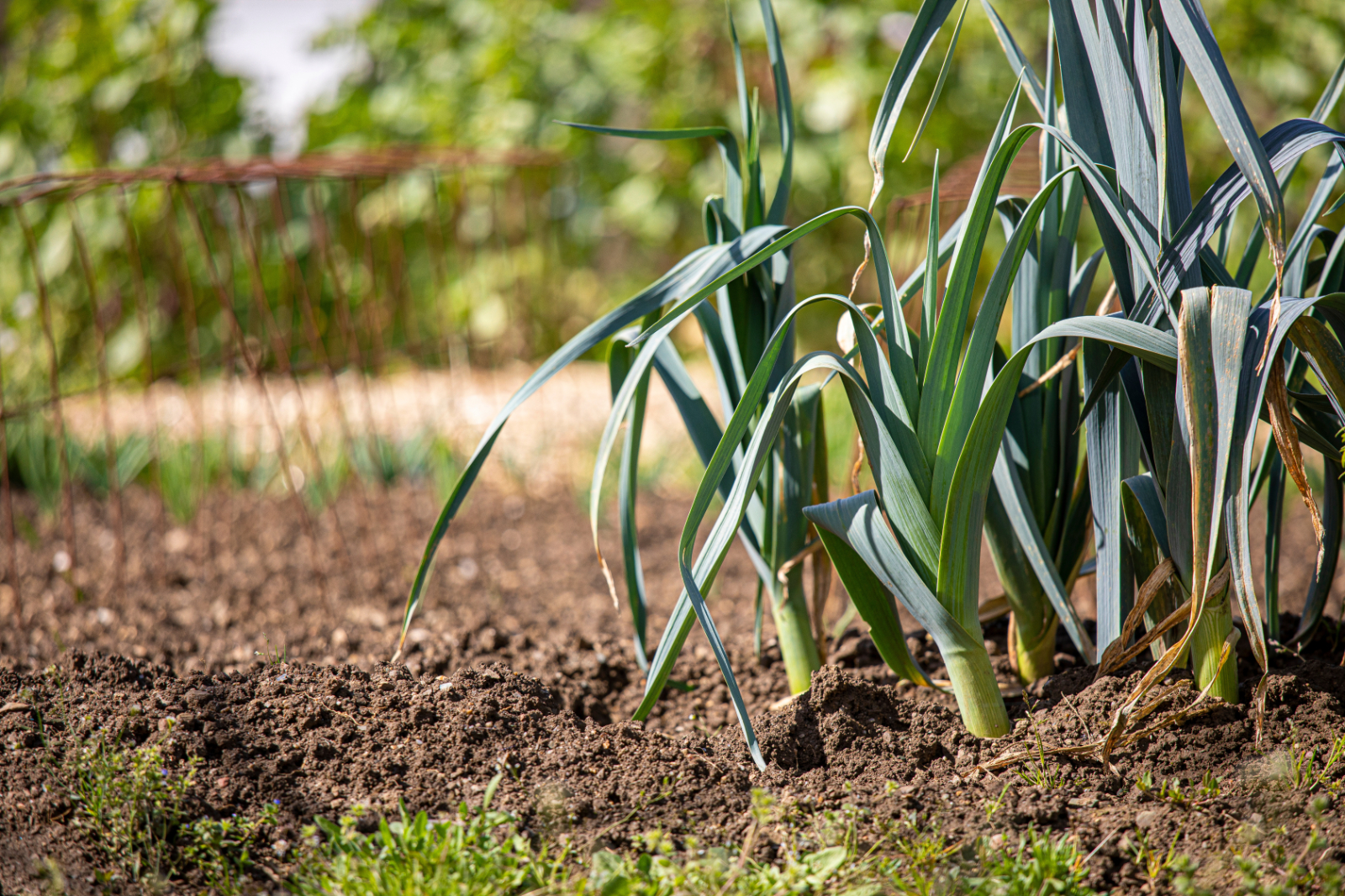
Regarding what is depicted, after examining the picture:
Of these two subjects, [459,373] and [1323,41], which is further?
[459,373]

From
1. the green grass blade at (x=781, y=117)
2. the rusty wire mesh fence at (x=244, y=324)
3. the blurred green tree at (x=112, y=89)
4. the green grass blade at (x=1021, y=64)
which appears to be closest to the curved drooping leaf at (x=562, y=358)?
the green grass blade at (x=781, y=117)

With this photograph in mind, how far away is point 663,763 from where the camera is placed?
1.27 m

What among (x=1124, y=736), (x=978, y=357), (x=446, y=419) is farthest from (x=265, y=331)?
(x=1124, y=736)

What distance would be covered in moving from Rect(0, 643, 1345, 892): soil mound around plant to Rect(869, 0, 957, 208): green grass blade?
738 millimetres

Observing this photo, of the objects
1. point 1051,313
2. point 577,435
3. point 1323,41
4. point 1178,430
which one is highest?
point 1323,41

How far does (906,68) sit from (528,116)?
387 cm

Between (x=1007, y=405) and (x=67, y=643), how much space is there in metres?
2.04

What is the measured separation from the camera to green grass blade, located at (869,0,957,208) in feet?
3.75

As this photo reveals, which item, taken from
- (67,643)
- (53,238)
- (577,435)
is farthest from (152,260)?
(67,643)

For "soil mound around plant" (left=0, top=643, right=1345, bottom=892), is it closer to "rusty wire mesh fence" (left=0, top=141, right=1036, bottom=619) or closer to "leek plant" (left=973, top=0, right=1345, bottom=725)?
"leek plant" (left=973, top=0, right=1345, bottom=725)

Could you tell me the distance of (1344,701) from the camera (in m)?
1.26

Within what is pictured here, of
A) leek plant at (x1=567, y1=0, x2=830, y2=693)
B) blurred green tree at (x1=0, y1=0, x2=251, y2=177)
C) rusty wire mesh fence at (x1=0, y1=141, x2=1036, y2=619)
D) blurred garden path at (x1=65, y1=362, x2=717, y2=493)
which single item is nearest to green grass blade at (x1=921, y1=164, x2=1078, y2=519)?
leek plant at (x1=567, y1=0, x2=830, y2=693)

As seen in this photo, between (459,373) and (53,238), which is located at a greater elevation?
(53,238)

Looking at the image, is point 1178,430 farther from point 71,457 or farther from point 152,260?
point 152,260
